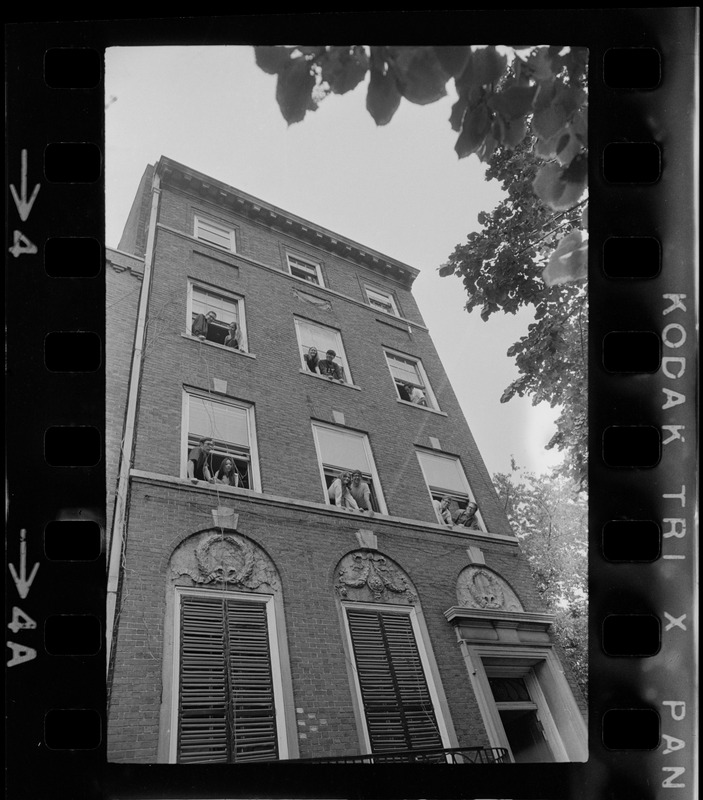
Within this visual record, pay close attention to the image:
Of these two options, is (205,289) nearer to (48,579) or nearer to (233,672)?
(233,672)

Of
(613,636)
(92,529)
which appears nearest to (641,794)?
(613,636)

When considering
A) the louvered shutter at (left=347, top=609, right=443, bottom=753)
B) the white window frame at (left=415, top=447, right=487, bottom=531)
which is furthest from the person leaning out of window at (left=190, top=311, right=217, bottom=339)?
the louvered shutter at (left=347, top=609, right=443, bottom=753)

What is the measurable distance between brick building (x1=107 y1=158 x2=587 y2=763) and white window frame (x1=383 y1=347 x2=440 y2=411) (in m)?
0.05

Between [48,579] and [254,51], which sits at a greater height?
[254,51]

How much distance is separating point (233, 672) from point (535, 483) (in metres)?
3.78

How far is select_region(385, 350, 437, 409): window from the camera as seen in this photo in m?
6.74

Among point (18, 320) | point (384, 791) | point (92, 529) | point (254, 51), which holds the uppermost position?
point (254, 51)

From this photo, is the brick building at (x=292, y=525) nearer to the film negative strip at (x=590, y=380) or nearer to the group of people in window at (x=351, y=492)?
the group of people in window at (x=351, y=492)

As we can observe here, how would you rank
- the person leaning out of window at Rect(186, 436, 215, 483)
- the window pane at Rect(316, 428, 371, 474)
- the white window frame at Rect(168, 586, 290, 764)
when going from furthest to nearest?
the window pane at Rect(316, 428, 371, 474) → the person leaning out of window at Rect(186, 436, 215, 483) → the white window frame at Rect(168, 586, 290, 764)

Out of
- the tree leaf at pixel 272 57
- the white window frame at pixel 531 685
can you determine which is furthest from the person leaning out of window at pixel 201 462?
the tree leaf at pixel 272 57

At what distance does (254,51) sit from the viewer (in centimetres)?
294

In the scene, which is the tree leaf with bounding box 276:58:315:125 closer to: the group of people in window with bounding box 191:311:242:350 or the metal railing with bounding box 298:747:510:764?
the metal railing with bounding box 298:747:510:764

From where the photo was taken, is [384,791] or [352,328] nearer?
[384,791]

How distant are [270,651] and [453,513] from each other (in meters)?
2.77
